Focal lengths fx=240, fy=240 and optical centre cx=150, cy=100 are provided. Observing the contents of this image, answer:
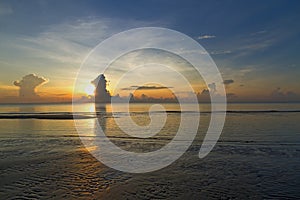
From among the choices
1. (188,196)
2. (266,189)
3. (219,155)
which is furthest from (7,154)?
(266,189)

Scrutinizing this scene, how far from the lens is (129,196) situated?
10.8m

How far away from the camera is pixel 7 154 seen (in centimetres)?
1930

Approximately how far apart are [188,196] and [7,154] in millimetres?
15672

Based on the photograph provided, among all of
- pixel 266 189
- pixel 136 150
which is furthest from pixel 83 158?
pixel 266 189

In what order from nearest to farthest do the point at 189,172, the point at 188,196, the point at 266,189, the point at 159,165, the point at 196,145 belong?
the point at 188,196 → the point at 266,189 → the point at 189,172 → the point at 159,165 → the point at 196,145

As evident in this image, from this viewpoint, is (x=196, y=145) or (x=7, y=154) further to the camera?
(x=196, y=145)

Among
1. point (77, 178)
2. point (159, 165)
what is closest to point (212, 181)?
point (159, 165)

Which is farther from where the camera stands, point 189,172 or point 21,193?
point 189,172

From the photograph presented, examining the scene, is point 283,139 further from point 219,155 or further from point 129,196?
point 129,196

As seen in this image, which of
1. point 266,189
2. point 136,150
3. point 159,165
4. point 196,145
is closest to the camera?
point 266,189

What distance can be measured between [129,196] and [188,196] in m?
2.65

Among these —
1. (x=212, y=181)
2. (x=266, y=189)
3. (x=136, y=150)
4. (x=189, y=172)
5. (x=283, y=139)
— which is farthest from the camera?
(x=283, y=139)

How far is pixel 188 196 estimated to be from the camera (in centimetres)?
1079

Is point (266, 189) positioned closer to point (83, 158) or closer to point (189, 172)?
point (189, 172)
